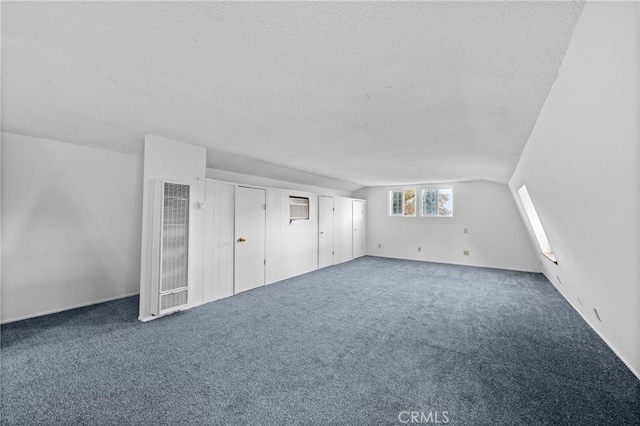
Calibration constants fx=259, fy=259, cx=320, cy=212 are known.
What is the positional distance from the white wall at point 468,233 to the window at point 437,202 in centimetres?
16

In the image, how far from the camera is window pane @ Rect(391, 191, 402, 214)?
8.23 meters

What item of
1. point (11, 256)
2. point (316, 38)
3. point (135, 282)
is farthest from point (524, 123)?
point (11, 256)

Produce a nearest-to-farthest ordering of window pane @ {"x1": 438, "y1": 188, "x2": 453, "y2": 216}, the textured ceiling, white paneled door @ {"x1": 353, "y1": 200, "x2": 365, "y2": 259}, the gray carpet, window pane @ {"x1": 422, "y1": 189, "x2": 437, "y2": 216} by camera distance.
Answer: the textured ceiling < the gray carpet < window pane @ {"x1": 438, "y1": 188, "x2": 453, "y2": 216} < window pane @ {"x1": 422, "y1": 189, "x2": 437, "y2": 216} < white paneled door @ {"x1": 353, "y1": 200, "x2": 365, "y2": 259}

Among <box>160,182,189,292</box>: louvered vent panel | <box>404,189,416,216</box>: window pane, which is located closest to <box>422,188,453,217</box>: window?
<box>404,189,416,216</box>: window pane

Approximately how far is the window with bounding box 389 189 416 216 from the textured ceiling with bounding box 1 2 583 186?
4740 millimetres

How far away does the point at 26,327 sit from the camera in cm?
301

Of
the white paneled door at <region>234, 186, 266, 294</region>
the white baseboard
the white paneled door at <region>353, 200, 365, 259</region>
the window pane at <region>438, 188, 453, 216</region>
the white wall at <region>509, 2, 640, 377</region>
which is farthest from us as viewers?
the white paneled door at <region>353, 200, 365, 259</region>

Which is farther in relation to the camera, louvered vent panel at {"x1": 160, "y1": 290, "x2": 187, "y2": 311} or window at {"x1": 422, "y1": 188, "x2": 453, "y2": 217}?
window at {"x1": 422, "y1": 188, "x2": 453, "y2": 217}

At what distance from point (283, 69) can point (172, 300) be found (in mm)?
3162

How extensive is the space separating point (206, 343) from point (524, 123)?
12.4 ft

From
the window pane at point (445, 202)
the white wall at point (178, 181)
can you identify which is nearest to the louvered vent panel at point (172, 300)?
the white wall at point (178, 181)

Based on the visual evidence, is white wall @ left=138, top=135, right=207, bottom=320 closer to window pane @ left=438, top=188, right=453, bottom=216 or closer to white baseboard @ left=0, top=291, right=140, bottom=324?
white baseboard @ left=0, top=291, right=140, bottom=324

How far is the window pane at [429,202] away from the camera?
25.1ft

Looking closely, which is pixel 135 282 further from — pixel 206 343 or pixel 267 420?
pixel 267 420
